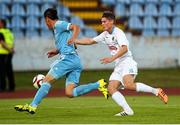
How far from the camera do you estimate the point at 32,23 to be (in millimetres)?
27531

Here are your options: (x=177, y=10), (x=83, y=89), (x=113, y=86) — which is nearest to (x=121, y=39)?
(x=113, y=86)

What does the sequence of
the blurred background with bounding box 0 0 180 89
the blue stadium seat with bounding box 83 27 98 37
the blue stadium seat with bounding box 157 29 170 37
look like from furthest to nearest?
the blue stadium seat with bounding box 157 29 170 37
the blue stadium seat with bounding box 83 27 98 37
the blurred background with bounding box 0 0 180 89

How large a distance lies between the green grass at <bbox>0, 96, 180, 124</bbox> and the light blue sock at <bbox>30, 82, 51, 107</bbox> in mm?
266

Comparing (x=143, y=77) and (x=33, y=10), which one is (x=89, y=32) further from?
(x=143, y=77)

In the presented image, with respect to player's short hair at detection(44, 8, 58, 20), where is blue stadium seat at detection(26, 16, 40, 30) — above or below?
below

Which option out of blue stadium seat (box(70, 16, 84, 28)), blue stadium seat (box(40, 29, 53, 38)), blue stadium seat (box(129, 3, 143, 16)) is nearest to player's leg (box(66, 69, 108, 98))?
blue stadium seat (box(40, 29, 53, 38))

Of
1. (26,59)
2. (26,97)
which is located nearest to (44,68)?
(26,59)

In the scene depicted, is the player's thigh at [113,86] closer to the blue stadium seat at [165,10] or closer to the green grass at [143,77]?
the green grass at [143,77]

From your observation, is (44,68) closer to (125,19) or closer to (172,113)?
(125,19)

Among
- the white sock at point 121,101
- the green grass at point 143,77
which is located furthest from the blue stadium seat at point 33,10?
the white sock at point 121,101

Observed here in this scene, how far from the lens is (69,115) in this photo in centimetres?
1321

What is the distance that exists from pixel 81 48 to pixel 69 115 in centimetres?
1326

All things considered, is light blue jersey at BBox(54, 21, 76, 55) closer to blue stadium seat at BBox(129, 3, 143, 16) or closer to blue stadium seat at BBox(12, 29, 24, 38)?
blue stadium seat at BBox(12, 29, 24, 38)

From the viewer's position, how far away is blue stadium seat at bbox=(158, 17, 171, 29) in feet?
91.9
